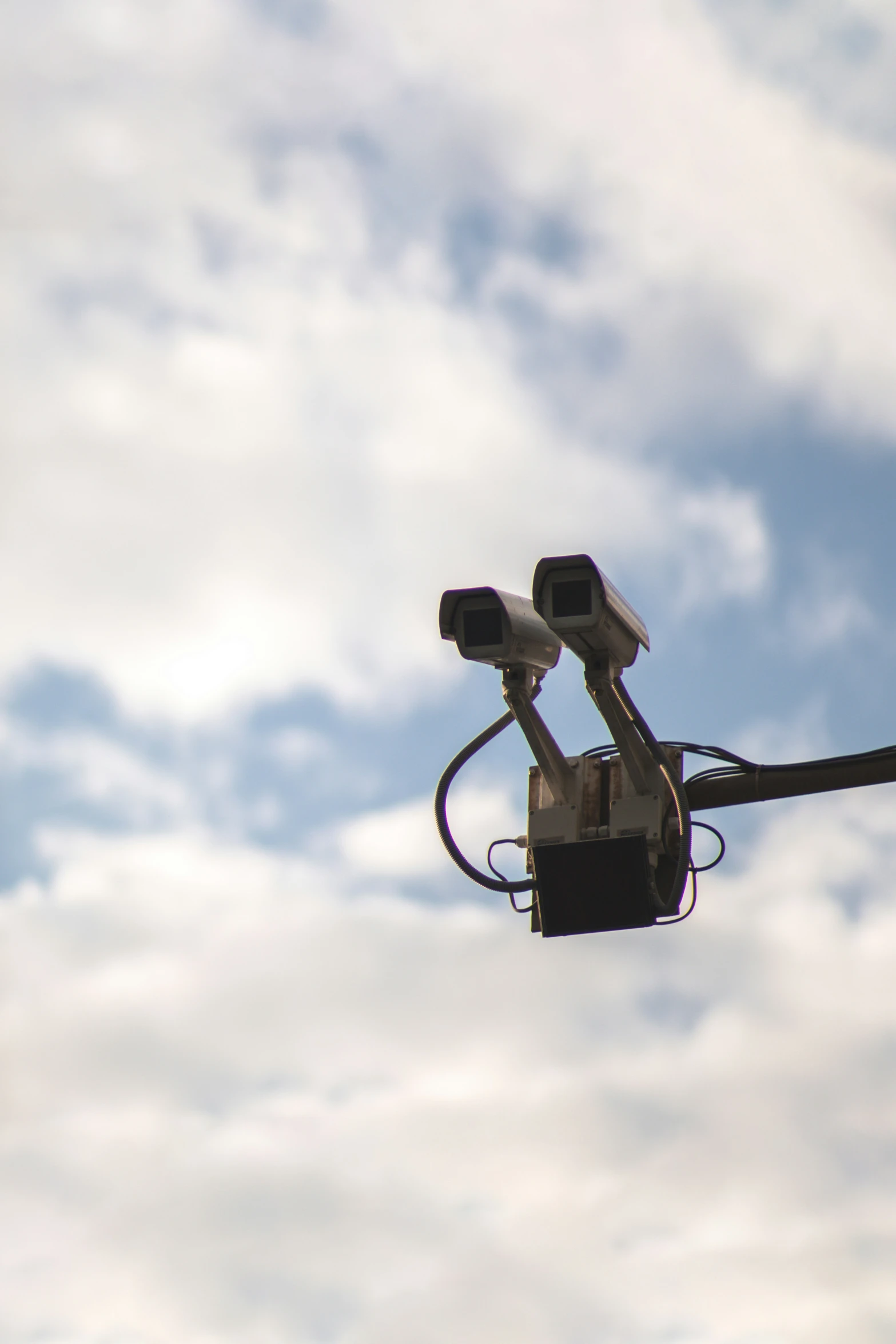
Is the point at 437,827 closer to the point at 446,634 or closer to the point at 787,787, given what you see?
the point at 446,634

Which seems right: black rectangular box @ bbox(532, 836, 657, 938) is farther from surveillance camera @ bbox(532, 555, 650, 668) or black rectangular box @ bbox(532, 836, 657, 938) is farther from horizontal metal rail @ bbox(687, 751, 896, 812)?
surveillance camera @ bbox(532, 555, 650, 668)

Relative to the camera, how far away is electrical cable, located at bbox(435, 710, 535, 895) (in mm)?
8266

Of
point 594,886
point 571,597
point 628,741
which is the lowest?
point 594,886

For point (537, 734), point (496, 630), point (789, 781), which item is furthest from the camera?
point (537, 734)

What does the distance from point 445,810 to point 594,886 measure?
2.62 feet

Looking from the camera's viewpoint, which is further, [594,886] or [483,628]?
[483,628]

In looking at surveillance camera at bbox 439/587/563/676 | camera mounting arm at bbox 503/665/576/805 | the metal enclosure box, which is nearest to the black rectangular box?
the metal enclosure box

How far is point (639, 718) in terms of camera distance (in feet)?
27.1


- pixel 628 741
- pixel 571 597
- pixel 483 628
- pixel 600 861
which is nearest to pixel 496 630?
pixel 483 628

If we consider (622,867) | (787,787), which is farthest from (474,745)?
(787,787)

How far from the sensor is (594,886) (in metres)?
8.00

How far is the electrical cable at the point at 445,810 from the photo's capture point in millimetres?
8266

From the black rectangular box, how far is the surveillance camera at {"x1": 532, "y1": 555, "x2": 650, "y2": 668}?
35.0 inches

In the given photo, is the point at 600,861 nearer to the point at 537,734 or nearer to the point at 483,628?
the point at 537,734
